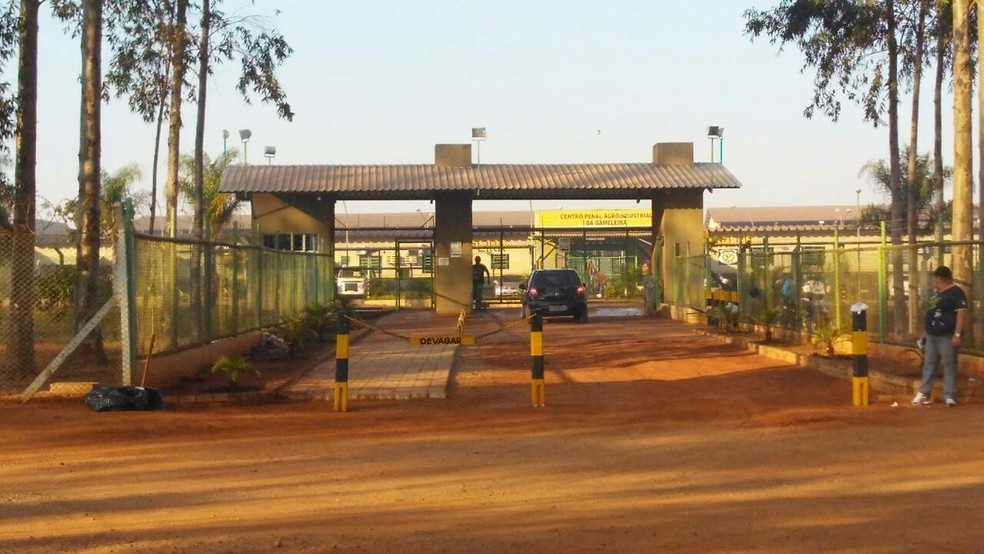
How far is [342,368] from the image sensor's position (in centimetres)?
1466

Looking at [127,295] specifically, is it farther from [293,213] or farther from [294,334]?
[293,213]

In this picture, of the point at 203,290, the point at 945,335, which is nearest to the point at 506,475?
the point at 945,335

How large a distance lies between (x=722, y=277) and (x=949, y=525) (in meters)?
25.8

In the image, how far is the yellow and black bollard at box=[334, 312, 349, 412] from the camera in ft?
48.0

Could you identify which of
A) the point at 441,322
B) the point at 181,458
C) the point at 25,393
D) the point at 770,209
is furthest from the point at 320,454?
the point at 770,209

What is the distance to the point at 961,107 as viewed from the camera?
65.6 feet

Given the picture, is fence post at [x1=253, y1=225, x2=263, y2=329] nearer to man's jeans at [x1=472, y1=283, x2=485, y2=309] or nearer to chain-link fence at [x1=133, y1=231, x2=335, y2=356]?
chain-link fence at [x1=133, y1=231, x2=335, y2=356]

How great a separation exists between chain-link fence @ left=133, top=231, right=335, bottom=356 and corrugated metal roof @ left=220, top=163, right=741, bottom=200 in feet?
37.8

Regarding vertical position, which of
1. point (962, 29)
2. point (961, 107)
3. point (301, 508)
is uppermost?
point (962, 29)

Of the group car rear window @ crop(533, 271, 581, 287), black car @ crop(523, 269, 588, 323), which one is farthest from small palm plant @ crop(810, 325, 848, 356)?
car rear window @ crop(533, 271, 581, 287)

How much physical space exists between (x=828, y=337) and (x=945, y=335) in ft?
19.1

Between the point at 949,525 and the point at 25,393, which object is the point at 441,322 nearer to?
the point at 25,393

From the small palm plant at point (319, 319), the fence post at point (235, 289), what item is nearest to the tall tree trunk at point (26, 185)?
the fence post at point (235, 289)

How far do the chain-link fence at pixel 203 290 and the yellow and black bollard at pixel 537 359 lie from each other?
4709 mm
